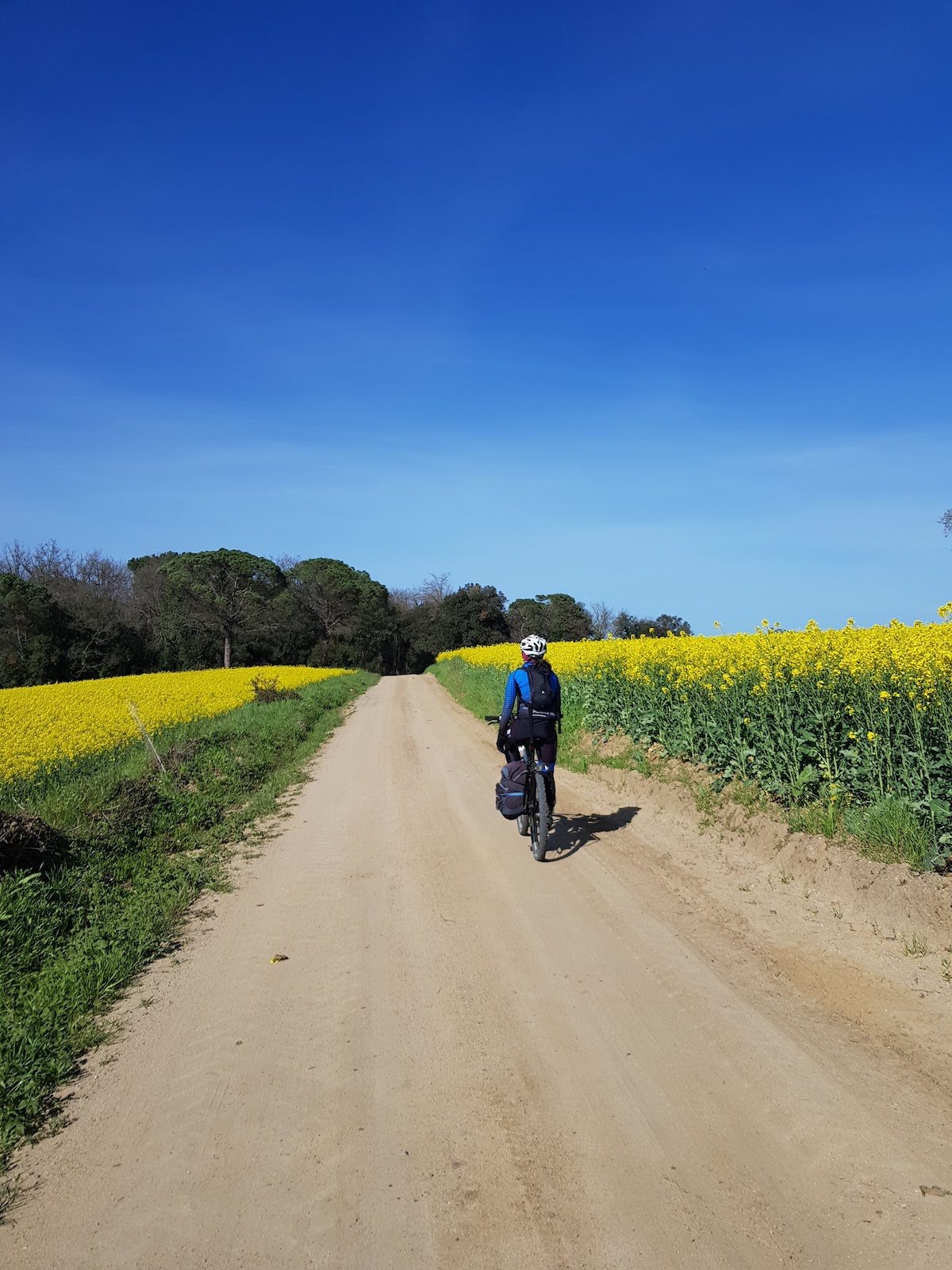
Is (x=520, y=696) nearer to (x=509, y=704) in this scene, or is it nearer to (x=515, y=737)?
(x=509, y=704)

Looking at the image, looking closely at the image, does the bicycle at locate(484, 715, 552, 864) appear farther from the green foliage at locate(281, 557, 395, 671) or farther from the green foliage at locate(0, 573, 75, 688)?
the green foliage at locate(281, 557, 395, 671)

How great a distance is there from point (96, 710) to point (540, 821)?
701 inches

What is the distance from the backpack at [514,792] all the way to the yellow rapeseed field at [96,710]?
6.23 m

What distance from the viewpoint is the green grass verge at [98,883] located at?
3996 millimetres

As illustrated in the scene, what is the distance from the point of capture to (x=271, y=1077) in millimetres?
3662

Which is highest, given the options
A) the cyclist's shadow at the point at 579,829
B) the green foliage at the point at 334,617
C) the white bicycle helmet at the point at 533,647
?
the green foliage at the point at 334,617

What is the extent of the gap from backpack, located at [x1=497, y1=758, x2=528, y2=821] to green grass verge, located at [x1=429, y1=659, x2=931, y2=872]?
7.15ft

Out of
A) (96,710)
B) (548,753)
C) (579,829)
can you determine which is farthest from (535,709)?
(96,710)

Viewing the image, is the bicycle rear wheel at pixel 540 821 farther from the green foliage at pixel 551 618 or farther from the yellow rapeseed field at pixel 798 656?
the green foliage at pixel 551 618

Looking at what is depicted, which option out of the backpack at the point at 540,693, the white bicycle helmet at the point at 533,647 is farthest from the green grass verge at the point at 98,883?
the white bicycle helmet at the point at 533,647

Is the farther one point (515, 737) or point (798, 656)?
point (798, 656)

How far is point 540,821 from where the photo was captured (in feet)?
23.3

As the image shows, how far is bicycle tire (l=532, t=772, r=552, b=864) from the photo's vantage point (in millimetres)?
7105

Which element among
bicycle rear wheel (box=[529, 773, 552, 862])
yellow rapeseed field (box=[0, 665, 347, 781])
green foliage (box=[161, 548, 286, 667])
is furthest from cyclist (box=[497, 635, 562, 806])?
green foliage (box=[161, 548, 286, 667])
